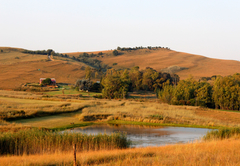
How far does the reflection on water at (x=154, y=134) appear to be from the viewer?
84.8 feet

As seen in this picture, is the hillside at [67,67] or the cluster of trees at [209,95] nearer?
the cluster of trees at [209,95]

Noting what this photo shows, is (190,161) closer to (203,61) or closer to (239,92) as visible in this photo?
(239,92)

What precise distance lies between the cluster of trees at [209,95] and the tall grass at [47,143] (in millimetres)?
52747

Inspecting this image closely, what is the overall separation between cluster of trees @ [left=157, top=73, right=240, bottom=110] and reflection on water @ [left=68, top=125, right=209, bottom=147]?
36.3m

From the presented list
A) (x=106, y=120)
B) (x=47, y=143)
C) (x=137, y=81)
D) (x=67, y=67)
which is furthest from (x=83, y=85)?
(x=47, y=143)

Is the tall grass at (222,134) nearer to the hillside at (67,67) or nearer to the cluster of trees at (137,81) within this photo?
the cluster of trees at (137,81)

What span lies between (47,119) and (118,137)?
18408 millimetres

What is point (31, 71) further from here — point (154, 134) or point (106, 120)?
point (154, 134)

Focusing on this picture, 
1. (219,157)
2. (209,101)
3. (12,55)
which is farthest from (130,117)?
(12,55)

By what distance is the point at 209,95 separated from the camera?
70.7 m

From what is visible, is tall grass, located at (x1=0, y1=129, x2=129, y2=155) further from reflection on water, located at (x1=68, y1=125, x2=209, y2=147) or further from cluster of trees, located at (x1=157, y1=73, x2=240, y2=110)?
cluster of trees, located at (x1=157, y1=73, x2=240, y2=110)

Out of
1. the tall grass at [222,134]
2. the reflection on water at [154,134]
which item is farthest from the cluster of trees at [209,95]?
the tall grass at [222,134]

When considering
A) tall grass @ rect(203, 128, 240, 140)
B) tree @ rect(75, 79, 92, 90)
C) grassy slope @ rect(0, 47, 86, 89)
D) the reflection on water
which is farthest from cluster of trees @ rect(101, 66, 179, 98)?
tall grass @ rect(203, 128, 240, 140)

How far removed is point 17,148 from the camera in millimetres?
18109
